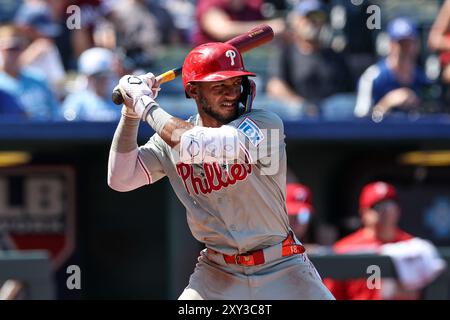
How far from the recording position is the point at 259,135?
4672mm

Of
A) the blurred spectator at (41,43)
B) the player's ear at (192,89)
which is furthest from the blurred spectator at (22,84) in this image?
the player's ear at (192,89)

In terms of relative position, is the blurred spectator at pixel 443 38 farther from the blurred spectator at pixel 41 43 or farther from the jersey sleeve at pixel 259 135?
the jersey sleeve at pixel 259 135

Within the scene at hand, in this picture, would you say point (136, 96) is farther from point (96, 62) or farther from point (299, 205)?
point (96, 62)

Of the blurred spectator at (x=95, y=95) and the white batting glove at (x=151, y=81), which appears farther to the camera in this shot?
the blurred spectator at (x=95, y=95)

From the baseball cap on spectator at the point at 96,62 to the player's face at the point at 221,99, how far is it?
3256 millimetres

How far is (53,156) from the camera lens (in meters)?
8.05

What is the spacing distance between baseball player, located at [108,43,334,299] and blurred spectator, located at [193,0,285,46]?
12.2 feet

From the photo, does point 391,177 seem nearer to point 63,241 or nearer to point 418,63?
point 418,63

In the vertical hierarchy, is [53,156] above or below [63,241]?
above

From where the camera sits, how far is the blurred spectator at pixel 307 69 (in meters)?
8.31

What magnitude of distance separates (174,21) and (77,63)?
0.90 m
